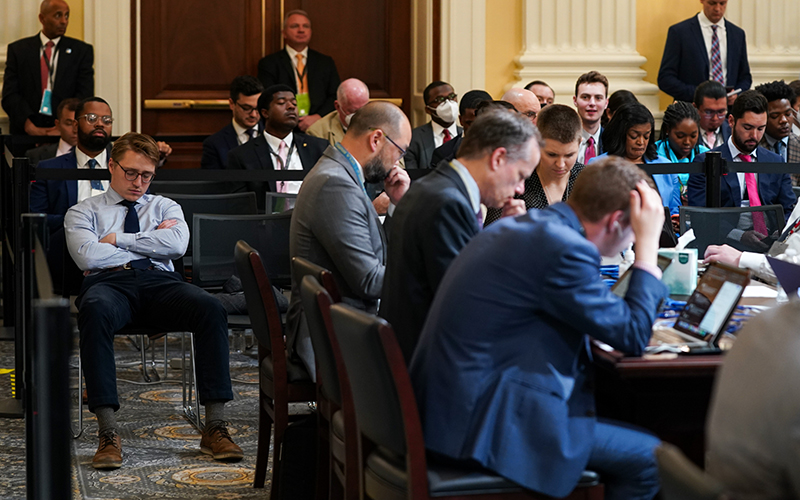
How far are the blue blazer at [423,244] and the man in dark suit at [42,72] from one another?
17.2ft

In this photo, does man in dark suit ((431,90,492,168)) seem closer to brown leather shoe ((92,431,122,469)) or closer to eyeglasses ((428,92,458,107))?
eyeglasses ((428,92,458,107))

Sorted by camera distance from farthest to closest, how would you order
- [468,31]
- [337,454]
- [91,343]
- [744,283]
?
1. [468,31]
2. [91,343]
3. [337,454]
4. [744,283]

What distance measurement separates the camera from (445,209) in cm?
255

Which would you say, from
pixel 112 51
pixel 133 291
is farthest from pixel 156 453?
Result: pixel 112 51

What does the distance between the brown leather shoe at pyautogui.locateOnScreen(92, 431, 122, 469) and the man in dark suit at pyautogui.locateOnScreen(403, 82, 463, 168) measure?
324 cm

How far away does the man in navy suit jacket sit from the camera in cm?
209

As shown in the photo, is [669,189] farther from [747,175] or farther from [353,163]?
[353,163]

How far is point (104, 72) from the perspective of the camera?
7699 millimetres

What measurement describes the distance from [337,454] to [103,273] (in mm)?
1906

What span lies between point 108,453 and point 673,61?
18.7 feet

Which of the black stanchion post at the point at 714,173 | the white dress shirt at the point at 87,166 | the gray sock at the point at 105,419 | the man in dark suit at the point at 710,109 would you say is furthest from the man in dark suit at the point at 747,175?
the gray sock at the point at 105,419

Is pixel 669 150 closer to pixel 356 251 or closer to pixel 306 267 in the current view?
pixel 356 251

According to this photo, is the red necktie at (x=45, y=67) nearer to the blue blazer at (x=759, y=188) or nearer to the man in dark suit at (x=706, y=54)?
the blue blazer at (x=759, y=188)

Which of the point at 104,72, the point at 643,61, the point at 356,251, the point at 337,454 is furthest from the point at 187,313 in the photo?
the point at 643,61
